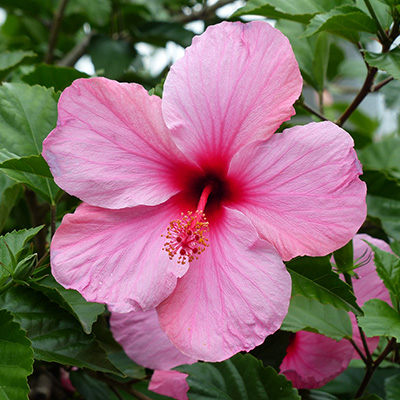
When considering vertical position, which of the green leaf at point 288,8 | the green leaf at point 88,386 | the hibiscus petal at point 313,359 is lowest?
the green leaf at point 88,386

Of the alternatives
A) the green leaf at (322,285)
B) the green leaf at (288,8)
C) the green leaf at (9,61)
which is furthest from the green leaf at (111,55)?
the green leaf at (322,285)

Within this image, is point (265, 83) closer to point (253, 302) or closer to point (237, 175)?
point (237, 175)

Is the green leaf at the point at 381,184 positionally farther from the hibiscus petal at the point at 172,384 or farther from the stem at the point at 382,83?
the hibiscus petal at the point at 172,384

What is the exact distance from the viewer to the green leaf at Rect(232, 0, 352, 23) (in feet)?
3.20

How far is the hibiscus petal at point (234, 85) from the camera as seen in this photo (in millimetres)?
738

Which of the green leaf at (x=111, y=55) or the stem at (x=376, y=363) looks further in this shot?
the green leaf at (x=111, y=55)

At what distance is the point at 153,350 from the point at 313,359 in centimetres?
30

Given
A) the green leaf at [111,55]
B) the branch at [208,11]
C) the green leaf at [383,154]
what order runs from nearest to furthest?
the green leaf at [383,154], the green leaf at [111,55], the branch at [208,11]

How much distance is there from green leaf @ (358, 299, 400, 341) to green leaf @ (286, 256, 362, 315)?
21 mm

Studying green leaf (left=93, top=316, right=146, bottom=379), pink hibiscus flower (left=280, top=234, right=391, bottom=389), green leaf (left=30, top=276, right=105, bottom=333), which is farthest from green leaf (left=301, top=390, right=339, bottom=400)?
green leaf (left=30, top=276, right=105, bottom=333)

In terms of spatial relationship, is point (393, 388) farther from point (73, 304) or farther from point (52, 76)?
point (52, 76)

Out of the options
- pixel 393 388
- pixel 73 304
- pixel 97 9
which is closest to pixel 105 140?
pixel 73 304

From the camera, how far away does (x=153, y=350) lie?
3.10 feet

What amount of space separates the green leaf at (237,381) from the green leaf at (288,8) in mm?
623
